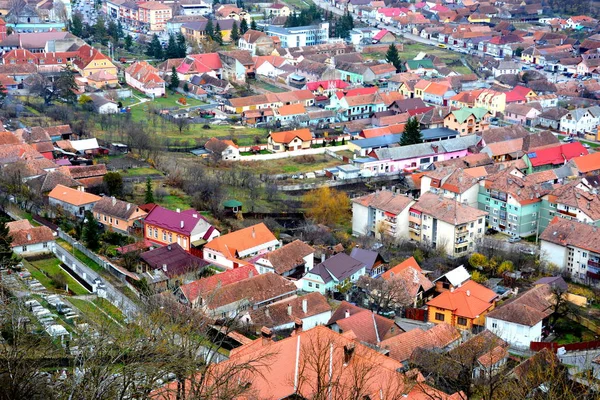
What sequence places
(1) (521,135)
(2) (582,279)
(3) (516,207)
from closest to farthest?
(2) (582,279) < (3) (516,207) < (1) (521,135)

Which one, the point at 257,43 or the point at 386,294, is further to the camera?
the point at 257,43

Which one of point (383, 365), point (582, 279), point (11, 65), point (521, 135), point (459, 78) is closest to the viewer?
point (383, 365)

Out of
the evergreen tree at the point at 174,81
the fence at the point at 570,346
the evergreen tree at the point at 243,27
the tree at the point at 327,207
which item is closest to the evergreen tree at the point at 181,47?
the evergreen tree at the point at 174,81

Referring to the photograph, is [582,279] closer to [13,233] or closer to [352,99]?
[13,233]

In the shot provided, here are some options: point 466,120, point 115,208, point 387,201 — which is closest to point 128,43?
point 466,120

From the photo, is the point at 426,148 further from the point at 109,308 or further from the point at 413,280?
the point at 109,308

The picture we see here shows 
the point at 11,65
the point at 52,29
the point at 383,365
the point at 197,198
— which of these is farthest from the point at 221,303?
the point at 52,29
